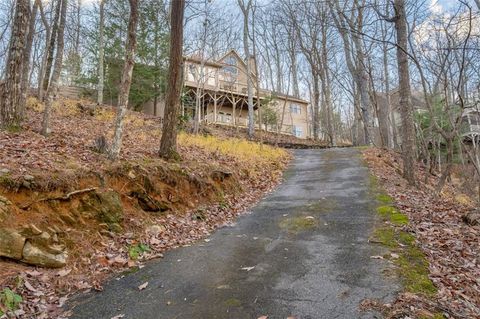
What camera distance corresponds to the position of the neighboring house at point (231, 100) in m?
26.4

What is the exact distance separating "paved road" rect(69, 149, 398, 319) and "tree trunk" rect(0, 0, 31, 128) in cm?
527

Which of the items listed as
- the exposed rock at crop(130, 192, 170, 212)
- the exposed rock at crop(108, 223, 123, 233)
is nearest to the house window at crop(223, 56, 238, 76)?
the exposed rock at crop(130, 192, 170, 212)

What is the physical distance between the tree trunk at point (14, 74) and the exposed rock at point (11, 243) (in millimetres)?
4371

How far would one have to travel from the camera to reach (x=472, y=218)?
6.69 meters

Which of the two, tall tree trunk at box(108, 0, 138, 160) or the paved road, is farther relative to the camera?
tall tree trunk at box(108, 0, 138, 160)

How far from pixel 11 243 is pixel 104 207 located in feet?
5.34

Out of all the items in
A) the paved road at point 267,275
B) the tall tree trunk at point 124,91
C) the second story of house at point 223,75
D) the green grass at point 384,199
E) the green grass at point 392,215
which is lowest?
the paved road at point 267,275

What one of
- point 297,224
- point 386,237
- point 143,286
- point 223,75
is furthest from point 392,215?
point 223,75

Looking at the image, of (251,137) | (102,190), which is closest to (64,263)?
(102,190)

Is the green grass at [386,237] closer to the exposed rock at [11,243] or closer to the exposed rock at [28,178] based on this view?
the exposed rock at [11,243]

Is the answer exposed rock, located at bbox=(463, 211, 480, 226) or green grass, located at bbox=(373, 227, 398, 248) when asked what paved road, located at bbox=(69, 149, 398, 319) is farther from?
exposed rock, located at bbox=(463, 211, 480, 226)

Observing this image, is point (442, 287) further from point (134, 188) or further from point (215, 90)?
point (215, 90)

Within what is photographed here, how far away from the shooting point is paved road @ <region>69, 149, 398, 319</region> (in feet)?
12.2

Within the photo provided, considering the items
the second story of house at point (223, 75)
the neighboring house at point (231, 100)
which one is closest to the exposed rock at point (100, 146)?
the neighboring house at point (231, 100)
